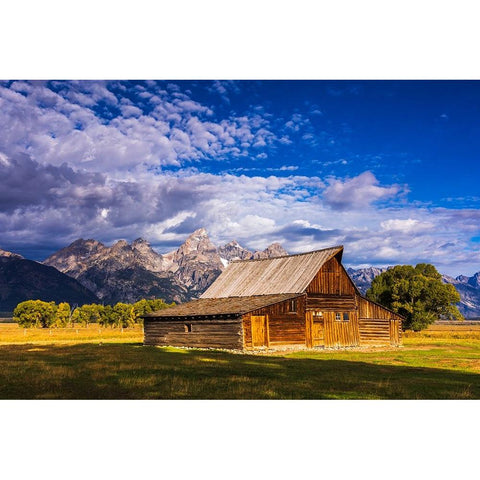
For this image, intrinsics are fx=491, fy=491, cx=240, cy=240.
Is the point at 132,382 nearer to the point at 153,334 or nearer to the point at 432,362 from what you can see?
the point at 432,362

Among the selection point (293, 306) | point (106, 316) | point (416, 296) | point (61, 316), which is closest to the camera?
point (293, 306)

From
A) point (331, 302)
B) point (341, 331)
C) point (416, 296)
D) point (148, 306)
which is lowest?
point (341, 331)

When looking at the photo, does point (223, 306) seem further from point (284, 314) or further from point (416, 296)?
point (416, 296)

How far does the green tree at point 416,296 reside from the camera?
65.1 metres

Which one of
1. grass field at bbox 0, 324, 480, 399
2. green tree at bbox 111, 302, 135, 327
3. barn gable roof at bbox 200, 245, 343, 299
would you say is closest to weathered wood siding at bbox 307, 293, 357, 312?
barn gable roof at bbox 200, 245, 343, 299

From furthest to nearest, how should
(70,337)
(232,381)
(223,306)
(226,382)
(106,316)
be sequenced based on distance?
(106,316) → (70,337) → (223,306) → (232,381) → (226,382)

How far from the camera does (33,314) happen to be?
10162 centimetres

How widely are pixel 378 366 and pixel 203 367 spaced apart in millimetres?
9084

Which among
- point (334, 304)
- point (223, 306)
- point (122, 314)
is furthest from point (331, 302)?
point (122, 314)

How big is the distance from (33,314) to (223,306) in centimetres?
7399

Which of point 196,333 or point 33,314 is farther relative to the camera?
point 33,314

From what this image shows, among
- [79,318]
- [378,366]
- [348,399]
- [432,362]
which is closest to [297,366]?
[378,366]

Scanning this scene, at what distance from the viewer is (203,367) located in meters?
23.1

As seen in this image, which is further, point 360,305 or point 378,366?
point 360,305
